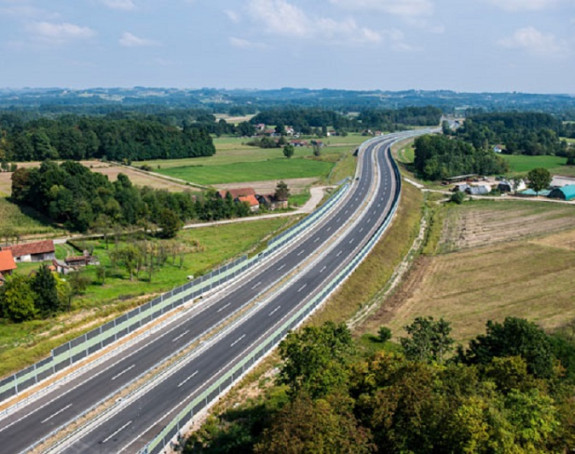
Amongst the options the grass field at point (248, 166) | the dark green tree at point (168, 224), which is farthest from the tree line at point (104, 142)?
the dark green tree at point (168, 224)

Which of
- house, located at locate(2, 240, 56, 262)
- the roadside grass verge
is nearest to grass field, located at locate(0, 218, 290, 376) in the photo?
house, located at locate(2, 240, 56, 262)

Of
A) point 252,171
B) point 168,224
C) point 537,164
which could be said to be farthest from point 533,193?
point 168,224

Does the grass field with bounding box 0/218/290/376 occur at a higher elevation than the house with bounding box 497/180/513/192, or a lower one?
lower

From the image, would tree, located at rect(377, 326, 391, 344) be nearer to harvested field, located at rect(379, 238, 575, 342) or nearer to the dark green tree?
harvested field, located at rect(379, 238, 575, 342)

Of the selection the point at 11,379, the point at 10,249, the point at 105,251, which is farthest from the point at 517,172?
the point at 11,379

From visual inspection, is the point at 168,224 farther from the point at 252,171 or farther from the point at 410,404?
the point at 252,171

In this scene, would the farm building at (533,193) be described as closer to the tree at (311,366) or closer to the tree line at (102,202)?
the tree line at (102,202)

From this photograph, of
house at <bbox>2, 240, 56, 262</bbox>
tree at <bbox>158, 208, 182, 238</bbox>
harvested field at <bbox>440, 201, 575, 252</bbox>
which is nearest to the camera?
house at <bbox>2, 240, 56, 262</bbox>

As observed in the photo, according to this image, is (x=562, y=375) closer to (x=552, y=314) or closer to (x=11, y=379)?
(x=552, y=314)
